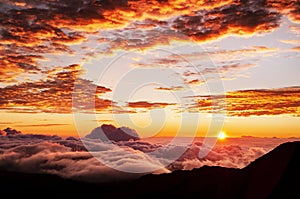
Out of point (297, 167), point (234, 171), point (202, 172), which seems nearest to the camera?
point (297, 167)

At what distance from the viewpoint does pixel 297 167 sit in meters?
97.7

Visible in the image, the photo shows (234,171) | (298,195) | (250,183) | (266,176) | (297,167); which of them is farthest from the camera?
(234,171)

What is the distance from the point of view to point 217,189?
495 ft

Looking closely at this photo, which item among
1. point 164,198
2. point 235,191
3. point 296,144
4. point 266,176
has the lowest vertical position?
point 164,198

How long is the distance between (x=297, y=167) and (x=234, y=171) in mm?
50964

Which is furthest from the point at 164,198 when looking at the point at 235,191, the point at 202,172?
the point at 235,191

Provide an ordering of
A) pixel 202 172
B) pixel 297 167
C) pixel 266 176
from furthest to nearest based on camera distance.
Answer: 1. pixel 202 172
2. pixel 266 176
3. pixel 297 167

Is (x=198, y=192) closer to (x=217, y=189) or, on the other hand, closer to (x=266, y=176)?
(x=217, y=189)

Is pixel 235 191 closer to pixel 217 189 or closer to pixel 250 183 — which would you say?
pixel 250 183

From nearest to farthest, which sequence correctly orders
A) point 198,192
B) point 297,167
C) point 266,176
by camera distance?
point 297,167 < point 266,176 < point 198,192

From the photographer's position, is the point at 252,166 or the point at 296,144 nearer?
the point at 296,144

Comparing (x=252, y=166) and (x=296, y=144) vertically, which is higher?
(x=296, y=144)

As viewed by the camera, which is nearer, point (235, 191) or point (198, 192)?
point (235, 191)

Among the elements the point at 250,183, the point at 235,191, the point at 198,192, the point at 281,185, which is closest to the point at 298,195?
the point at 281,185
